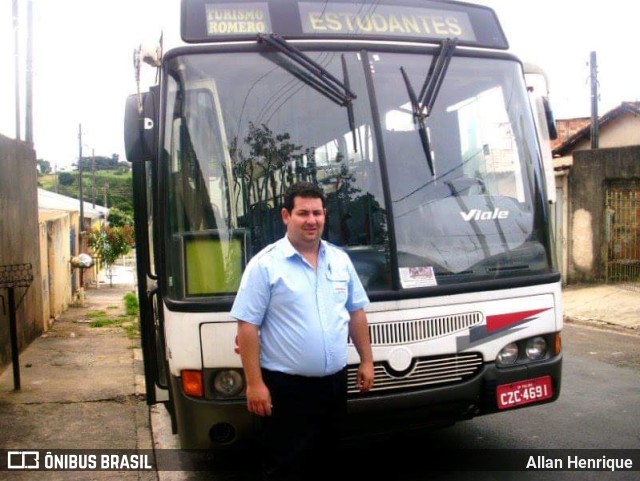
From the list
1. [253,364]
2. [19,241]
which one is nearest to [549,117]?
[253,364]

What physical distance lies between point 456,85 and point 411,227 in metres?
1.04

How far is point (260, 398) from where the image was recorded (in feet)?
11.3

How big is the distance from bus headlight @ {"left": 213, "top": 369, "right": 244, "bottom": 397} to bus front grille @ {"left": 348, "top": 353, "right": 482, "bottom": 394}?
628mm

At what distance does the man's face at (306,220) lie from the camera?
3.55 m

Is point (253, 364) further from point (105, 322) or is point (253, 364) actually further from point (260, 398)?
point (105, 322)

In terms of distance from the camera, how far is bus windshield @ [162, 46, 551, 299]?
4.17m

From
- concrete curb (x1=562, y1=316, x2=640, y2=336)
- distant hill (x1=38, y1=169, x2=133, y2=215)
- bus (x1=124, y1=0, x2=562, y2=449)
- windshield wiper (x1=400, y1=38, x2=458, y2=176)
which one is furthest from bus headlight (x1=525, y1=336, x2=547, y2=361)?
distant hill (x1=38, y1=169, x2=133, y2=215)

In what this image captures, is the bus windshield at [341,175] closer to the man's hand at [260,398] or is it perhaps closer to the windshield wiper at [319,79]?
the windshield wiper at [319,79]

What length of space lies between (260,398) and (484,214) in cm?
195

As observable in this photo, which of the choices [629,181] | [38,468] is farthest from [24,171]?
[629,181]

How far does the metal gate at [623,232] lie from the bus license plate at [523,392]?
38.5ft

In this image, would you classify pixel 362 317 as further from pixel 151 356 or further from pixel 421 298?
pixel 151 356

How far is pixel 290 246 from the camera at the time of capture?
357 centimetres

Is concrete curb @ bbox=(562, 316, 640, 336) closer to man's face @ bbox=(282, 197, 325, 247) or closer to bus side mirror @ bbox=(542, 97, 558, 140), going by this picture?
bus side mirror @ bbox=(542, 97, 558, 140)
